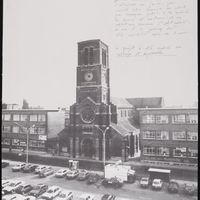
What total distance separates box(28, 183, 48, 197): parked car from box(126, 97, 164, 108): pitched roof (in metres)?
3.96

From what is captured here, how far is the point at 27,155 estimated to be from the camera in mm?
9602

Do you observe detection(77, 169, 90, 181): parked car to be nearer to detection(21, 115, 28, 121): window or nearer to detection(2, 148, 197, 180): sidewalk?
detection(2, 148, 197, 180): sidewalk

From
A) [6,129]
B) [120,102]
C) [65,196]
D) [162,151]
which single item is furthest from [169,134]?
[6,129]

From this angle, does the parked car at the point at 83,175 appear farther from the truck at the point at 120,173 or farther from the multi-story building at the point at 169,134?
the multi-story building at the point at 169,134

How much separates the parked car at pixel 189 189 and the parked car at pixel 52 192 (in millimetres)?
3838

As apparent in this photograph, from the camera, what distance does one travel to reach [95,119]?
9.24 m

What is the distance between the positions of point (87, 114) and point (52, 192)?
2.89 m

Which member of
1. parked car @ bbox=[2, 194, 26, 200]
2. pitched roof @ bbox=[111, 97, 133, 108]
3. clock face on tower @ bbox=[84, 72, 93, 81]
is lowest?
parked car @ bbox=[2, 194, 26, 200]

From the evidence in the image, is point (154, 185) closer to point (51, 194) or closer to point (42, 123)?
point (51, 194)

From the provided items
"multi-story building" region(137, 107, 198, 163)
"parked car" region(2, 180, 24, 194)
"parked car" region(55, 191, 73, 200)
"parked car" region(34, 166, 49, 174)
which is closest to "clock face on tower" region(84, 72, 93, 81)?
"multi-story building" region(137, 107, 198, 163)

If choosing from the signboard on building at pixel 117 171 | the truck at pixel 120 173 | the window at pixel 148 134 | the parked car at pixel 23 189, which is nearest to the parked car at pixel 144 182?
the truck at pixel 120 173

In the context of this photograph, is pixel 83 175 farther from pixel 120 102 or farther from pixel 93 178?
pixel 120 102

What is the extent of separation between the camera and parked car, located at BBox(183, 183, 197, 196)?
6.92 metres

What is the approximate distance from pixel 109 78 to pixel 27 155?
4422 mm
